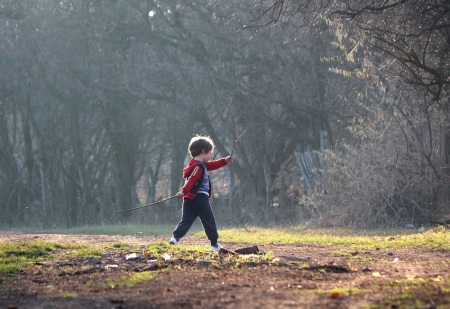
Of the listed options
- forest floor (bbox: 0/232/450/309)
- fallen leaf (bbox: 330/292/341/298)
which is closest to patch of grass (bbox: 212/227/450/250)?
forest floor (bbox: 0/232/450/309)

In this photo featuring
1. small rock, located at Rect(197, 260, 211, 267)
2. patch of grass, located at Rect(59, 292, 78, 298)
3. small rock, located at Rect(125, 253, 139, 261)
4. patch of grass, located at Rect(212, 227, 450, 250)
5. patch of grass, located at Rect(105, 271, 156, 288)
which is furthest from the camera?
patch of grass, located at Rect(212, 227, 450, 250)

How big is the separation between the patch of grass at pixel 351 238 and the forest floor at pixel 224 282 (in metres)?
2.47

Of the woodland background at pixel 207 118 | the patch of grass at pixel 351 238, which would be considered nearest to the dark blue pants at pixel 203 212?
the patch of grass at pixel 351 238

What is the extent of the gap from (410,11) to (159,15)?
17941 mm

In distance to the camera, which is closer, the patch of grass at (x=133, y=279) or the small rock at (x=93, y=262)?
the patch of grass at (x=133, y=279)

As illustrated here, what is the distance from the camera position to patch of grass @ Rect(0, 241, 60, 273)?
39.9 feet

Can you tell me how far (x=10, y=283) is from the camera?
1018 cm

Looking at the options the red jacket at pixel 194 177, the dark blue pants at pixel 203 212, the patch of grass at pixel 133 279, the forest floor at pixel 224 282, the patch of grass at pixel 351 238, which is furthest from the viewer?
the patch of grass at pixel 351 238

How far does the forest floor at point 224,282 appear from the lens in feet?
25.8

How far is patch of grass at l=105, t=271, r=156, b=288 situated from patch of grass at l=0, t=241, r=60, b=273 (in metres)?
2.07

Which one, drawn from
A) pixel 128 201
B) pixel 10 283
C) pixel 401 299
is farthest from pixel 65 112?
pixel 401 299

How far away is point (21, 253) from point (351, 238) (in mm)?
7143

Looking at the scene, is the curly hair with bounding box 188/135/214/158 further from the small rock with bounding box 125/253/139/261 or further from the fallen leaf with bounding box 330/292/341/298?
the fallen leaf with bounding box 330/292/341/298

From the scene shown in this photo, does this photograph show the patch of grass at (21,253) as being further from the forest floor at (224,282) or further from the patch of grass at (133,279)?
the patch of grass at (133,279)
